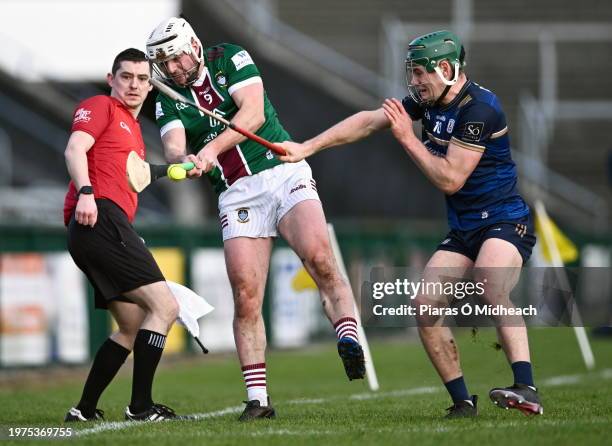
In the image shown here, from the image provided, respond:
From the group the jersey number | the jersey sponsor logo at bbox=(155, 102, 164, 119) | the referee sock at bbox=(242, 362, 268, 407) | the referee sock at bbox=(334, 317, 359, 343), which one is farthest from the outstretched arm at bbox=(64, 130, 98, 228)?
the jersey number

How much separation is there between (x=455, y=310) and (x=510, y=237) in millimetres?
574

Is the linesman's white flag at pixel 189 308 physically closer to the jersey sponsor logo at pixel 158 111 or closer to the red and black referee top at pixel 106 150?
the red and black referee top at pixel 106 150

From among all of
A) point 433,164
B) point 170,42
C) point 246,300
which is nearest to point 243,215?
point 246,300

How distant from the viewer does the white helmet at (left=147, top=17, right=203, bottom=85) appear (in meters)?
8.45

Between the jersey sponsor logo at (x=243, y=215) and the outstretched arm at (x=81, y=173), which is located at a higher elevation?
the outstretched arm at (x=81, y=173)

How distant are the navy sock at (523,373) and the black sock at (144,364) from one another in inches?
88.6

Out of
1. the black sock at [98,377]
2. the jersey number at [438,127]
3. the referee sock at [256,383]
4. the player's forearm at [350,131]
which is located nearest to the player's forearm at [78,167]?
the black sock at [98,377]

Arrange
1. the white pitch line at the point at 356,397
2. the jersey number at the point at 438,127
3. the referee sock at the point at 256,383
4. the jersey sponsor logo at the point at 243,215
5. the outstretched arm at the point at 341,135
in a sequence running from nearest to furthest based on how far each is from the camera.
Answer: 1. the white pitch line at the point at 356,397
2. the jersey number at the point at 438,127
3. the outstretched arm at the point at 341,135
4. the referee sock at the point at 256,383
5. the jersey sponsor logo at the point at 243,215

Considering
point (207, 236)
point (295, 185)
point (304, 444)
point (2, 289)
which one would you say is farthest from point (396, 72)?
point (304, 444)

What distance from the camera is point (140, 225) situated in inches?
687

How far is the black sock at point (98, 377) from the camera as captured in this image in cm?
854

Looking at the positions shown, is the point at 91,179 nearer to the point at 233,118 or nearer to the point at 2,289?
the point at 233,118

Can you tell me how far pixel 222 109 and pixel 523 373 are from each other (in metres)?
2.63

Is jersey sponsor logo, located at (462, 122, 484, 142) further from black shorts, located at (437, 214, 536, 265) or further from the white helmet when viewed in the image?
the white helmet
